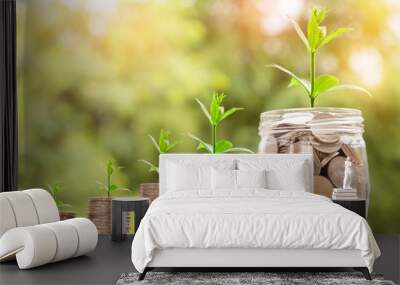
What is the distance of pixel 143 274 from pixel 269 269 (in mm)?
979

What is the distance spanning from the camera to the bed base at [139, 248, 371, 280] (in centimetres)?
439

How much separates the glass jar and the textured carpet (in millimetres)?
1666

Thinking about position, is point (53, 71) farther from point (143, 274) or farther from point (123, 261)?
point (143, 274)

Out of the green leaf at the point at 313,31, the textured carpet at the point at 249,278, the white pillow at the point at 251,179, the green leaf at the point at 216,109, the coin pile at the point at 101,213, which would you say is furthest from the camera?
the coin pile at the point at 101,213

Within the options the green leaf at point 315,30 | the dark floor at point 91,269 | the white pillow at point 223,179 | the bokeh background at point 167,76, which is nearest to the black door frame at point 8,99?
the bokeh background at point 167,76

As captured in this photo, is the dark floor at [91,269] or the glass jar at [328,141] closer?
the dark floor at [91,269]

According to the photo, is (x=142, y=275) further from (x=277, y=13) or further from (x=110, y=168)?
(x=277, y=13)

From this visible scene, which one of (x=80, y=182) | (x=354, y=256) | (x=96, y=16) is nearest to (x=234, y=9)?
(x=96, y=16)

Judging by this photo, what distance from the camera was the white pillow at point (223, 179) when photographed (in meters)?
5.79

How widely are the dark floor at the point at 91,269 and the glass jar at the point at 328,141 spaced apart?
2.66ft

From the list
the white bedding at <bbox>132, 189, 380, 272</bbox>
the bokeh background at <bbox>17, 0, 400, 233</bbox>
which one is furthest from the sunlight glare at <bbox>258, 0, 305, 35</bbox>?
the white bedding at <bbox>132, 189, 380, 272</bbox>

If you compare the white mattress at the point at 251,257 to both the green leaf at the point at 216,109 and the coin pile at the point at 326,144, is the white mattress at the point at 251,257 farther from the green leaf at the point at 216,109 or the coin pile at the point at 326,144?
the green leaf at the point at 216,109

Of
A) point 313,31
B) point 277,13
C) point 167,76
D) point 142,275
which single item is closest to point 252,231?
point 142,275

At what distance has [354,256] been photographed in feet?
14.4
